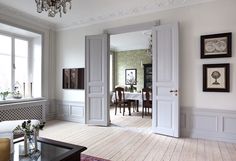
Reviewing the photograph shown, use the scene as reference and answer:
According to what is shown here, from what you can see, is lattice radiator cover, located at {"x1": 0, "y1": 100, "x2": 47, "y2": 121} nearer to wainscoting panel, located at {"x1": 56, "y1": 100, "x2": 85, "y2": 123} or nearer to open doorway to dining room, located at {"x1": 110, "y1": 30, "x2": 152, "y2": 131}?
wainscoting panel, located at {"x1": 56, "y1": 100, "x2": 85, "y2": 123}

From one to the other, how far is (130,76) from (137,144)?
18.9ft

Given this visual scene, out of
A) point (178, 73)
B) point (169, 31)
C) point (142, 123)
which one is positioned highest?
point (169, 31)

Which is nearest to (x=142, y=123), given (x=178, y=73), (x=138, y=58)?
(x=178, y=73)

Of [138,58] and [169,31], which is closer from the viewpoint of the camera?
[169,31]

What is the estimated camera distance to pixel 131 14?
178 inches

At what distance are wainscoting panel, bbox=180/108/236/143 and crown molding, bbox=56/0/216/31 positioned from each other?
7.77ft

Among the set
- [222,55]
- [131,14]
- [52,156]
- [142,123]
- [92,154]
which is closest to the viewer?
[52,156]

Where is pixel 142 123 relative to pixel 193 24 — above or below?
below

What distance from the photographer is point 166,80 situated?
3.93 meters

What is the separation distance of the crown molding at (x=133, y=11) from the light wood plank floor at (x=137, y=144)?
296 cm

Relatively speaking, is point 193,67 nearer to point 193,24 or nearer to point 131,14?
point 193,24

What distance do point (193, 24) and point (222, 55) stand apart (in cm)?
90

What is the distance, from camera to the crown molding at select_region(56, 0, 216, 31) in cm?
393

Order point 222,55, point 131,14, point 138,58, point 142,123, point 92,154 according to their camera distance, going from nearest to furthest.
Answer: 1. point 92,154
2. point 222,55
3. point 131,14
4. point 142,123
5. point 138,58
